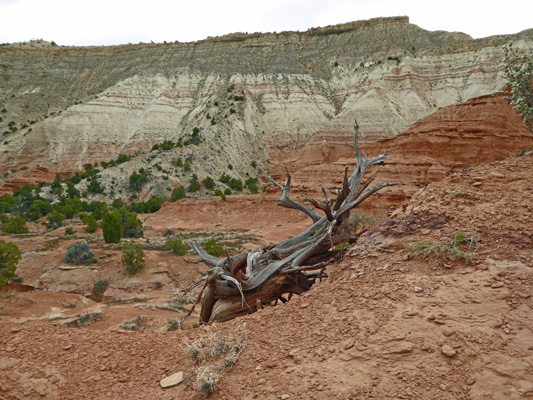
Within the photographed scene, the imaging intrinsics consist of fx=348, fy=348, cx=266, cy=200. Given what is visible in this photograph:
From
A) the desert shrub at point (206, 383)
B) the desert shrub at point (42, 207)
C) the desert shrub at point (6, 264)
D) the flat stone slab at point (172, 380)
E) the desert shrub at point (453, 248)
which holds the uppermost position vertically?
the desert shrub at point (453, 248)

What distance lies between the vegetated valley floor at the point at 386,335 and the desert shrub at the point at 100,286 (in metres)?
8.65

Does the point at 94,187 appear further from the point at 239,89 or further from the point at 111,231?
the point at 239,89

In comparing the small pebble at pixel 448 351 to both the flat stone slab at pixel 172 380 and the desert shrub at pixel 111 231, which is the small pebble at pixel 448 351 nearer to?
the flat stone slab at pixel 172 380

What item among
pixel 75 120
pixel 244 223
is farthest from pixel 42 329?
pixel 75 120

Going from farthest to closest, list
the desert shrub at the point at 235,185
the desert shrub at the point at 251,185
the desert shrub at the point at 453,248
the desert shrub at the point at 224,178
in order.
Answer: the desert shrub at the point at 224,178, the desert shrub at the point at 235,185, the desert shrub at the point at 251,185, the desert shrub at the point at 453,248

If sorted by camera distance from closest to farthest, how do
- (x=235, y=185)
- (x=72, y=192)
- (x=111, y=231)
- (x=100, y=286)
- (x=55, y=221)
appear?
(x=100, y=286) < (x=111, y=231) < (x=55, y=221) < (x=72, y=192) < (x=235, y=185)

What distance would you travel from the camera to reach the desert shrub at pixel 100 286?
512 inches

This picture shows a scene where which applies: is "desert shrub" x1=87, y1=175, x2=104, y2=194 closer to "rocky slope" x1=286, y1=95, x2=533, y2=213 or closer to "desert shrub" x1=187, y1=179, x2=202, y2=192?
"desert shrub" x1=187, y1=179, x2=202, y2=192

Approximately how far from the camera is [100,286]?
13273 millimetres

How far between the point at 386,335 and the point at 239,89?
198 feet

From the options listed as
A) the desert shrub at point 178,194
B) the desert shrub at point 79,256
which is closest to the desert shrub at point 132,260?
the desert shrub at point 79,256

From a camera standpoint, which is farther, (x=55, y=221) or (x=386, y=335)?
(x=55, y=221)

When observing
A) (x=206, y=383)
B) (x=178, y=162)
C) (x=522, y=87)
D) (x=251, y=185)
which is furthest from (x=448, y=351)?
(x=178, y=162)

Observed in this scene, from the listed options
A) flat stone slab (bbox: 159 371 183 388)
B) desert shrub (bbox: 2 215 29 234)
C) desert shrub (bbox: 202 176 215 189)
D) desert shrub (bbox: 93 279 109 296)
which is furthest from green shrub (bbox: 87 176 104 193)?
flat stone slab (bbox: 159 371 183 388)
